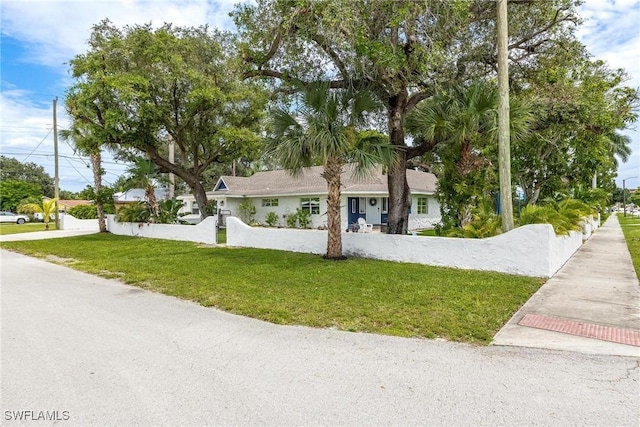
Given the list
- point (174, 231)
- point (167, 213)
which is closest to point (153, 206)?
point (167, 213)

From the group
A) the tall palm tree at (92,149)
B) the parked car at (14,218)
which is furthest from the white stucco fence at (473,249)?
the parked car at (14,218)

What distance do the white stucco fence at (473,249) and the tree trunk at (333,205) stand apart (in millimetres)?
725

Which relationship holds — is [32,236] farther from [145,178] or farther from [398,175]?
[398,175]

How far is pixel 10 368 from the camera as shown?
403 centimetres

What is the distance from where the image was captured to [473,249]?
927 centimetres

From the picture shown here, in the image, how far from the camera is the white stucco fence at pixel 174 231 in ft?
52.0

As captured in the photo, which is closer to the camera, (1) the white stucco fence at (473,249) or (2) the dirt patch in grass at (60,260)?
(1) the white stucco fence at (473,249)

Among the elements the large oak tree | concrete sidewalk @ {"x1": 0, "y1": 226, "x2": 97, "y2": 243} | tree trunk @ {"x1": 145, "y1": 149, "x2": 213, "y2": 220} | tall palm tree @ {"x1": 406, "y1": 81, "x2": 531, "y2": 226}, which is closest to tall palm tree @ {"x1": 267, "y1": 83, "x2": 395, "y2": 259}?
the large oak tree

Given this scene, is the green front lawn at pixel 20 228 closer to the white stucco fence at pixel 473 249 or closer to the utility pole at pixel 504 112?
the white stucco fence at pixel 473 249

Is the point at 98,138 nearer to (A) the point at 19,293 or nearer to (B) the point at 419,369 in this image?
(A) the point at 19,293

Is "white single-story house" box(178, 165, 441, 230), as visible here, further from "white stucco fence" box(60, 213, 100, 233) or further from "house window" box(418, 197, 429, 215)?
"white stucco fence" box(60, 213, 100, 233)

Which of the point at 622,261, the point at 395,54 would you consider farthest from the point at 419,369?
the point at 622,261

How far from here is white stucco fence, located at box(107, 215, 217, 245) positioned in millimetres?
15856

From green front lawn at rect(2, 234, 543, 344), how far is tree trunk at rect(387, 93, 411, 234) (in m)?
2.42
